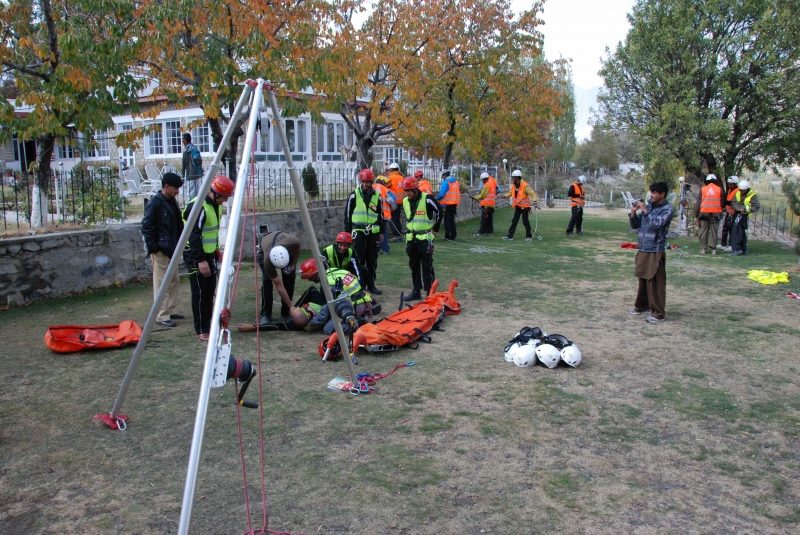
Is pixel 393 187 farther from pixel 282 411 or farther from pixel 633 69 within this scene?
pixel 282 411

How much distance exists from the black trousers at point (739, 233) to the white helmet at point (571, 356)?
32.0 feet

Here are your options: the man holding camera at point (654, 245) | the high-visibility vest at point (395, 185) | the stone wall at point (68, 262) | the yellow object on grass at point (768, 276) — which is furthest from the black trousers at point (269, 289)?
the yellow object on grass at point (768, 276)

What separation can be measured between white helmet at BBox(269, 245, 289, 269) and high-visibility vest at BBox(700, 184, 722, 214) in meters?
10.5

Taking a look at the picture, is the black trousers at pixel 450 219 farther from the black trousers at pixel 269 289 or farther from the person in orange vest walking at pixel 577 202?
the black trousers at pixel 269 289

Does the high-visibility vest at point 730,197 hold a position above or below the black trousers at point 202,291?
above

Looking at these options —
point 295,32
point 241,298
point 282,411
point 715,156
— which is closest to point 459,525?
point 282,411

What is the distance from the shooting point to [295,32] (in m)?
11.1

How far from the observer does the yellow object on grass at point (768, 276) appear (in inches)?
425

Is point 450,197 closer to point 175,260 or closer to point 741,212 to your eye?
point 741,212

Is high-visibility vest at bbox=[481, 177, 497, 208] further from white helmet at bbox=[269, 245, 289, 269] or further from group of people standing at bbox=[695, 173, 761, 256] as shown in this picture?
white helmet at bbox=[269, 245, 289, 269]

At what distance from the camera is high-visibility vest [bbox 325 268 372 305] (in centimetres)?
732

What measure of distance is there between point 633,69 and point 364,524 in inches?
671

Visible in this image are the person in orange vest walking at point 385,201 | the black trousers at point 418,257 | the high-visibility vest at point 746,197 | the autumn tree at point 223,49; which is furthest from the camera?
the high-visibility vest at point 746,197

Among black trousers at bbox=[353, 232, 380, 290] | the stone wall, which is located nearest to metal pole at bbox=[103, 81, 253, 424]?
the stone wall
